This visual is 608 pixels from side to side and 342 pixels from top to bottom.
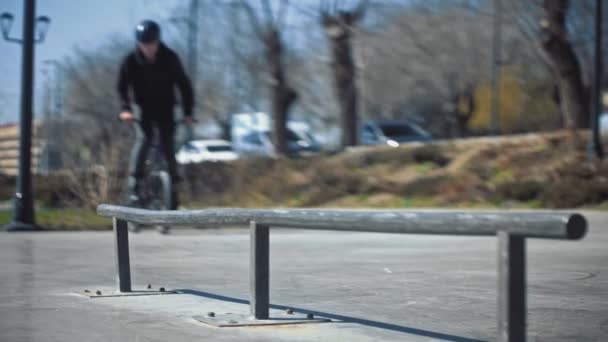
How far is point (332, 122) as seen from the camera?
47.9 m

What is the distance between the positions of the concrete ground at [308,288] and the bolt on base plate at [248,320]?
0.24 feet

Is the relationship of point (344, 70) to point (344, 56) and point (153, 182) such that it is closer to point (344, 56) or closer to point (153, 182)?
point (344, 56)

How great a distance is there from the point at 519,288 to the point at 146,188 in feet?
26.2

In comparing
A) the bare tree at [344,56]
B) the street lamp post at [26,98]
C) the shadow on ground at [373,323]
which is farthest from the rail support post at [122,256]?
the bare tree at [344,56]

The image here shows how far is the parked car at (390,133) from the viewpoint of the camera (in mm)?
35688

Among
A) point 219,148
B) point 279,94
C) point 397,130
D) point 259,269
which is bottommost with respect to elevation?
point 259,269

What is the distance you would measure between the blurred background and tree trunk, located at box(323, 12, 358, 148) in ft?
0.14

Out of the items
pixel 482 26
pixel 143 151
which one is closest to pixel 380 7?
pixel 482 26

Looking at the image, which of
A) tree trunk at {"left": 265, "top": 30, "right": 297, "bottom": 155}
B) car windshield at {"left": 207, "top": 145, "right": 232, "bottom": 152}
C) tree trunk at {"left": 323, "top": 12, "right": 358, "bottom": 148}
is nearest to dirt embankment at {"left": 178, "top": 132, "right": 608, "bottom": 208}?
tree trunk at {"left": 323, "top": 12, "right": 358, "bottom": 148}

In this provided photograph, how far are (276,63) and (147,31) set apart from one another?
2162 centimetres

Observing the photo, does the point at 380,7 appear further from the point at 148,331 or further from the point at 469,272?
the point at 148,331

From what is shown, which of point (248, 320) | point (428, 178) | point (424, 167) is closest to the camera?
point (248, 320)

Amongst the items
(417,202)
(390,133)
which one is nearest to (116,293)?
(417,202)

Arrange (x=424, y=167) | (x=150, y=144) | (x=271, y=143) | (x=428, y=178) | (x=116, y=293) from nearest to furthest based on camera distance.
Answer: (x=116, y=293) → (x=150, y=144) → (x=428, y=178) → (x=424, y=167) → (x=271, y=143)
